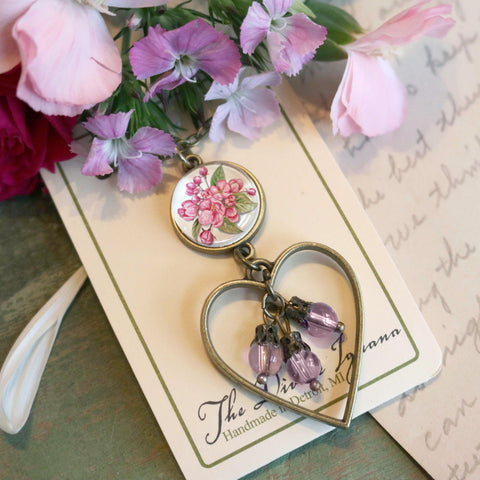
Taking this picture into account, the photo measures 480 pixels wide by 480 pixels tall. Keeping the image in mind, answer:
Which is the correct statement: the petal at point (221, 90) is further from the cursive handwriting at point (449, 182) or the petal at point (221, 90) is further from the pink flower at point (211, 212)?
the cursive handwriting at point (449, 182)

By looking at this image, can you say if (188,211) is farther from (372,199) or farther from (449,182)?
(449,182)

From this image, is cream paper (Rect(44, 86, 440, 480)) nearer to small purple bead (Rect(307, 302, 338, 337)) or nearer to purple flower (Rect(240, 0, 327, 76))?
small purple bead (Rect(307, 302, 338, 337))

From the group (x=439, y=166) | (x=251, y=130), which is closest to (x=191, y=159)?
(x=251, y=130)

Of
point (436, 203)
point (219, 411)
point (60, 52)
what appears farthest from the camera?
point (436, 203)

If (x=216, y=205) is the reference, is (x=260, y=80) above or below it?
above

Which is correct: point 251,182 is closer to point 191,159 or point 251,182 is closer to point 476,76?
point 191,159

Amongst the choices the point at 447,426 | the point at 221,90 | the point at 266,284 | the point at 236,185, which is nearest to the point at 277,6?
the point at 221,90

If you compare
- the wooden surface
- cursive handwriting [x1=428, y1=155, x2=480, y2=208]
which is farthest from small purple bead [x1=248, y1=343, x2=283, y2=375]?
cursive handwriting [x1=428, y1=155, x2=480, y2=208]

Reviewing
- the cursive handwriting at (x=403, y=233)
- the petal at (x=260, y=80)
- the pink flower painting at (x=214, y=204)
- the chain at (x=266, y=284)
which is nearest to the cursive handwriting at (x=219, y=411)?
the chain at (x=266, y=284)
